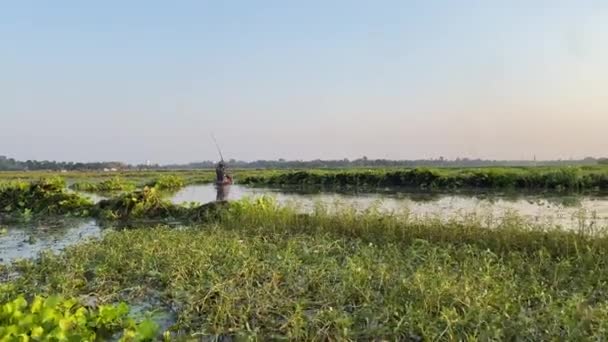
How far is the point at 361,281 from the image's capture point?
497 cm

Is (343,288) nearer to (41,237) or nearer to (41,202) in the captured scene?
(41,237)

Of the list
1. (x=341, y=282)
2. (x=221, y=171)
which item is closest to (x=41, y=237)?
(x=341, y=282)

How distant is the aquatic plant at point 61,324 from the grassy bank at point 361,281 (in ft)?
1.53

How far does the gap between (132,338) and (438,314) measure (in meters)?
2.33

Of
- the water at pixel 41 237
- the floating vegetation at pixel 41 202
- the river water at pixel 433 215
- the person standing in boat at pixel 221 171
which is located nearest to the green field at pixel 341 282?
the river water at pixel 433 215

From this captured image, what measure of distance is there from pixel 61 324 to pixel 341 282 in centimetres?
249

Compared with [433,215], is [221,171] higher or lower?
higher

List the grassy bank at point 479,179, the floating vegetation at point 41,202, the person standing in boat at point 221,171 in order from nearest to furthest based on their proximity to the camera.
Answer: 1. the floating vegetation at point 41,202
2. the person standing in boat at point 221,171
3. the grassy bank at point 479,179

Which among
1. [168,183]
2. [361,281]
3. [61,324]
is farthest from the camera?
[168,183]

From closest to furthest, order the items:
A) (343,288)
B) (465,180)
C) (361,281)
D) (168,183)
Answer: (343,288) < (361,281) < (465,180) < (168,183)

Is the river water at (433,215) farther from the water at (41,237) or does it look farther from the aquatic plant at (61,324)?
the aquatic plant at (61,324)

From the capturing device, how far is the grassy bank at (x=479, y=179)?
70.5ft

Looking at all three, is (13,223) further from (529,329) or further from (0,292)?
(529,329)

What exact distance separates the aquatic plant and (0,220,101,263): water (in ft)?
15.2
